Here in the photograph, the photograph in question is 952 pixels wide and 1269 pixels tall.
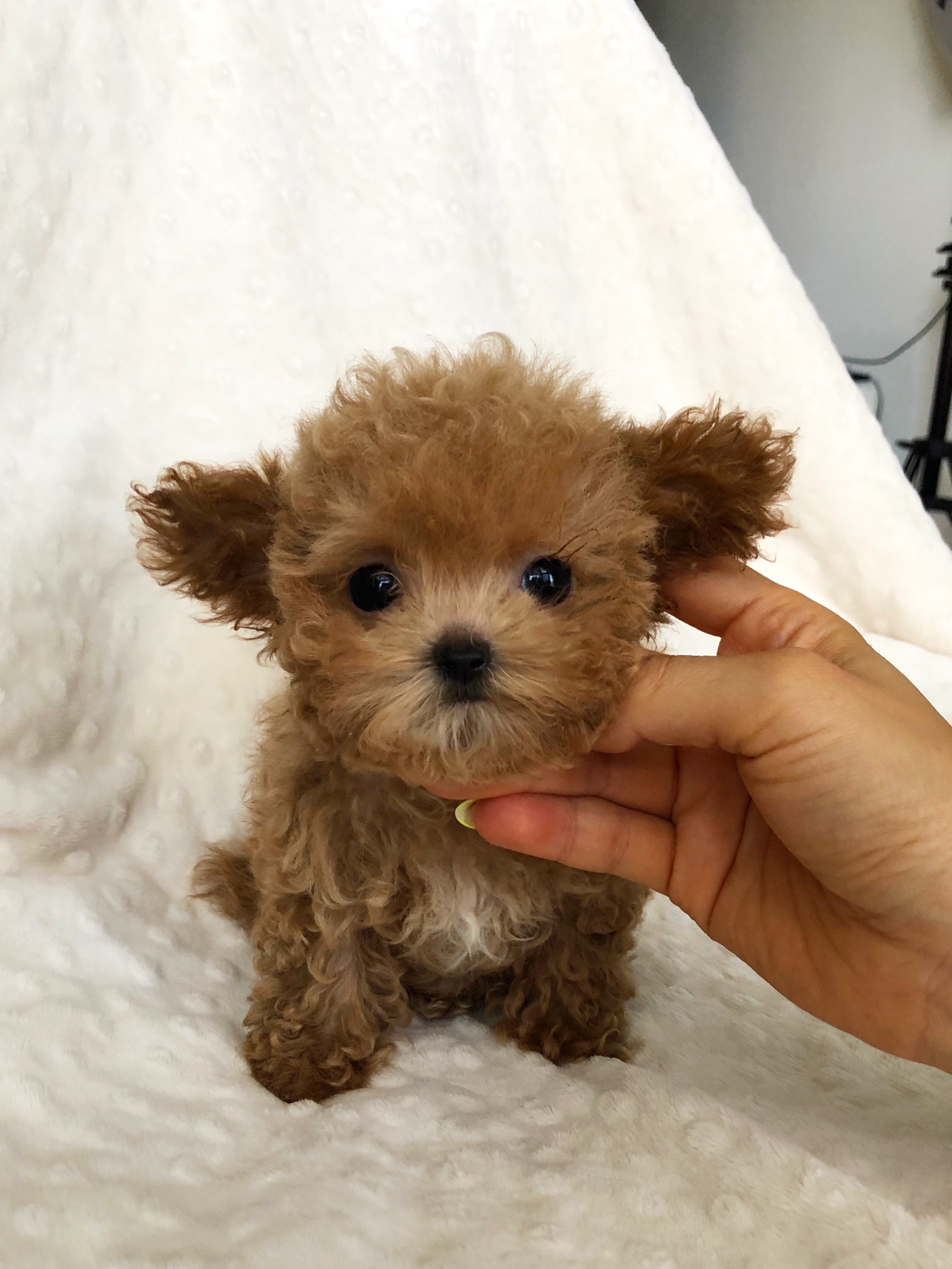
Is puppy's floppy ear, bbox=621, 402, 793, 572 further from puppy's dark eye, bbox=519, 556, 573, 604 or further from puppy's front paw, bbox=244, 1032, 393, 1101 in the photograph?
puppy's front paw, bbox=244, 1032, 393, 1101

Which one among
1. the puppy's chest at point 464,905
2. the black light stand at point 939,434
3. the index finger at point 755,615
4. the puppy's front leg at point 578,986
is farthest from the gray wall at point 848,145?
the puppy's chest at point 464,905

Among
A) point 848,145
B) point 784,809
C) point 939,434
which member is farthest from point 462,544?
point 848,145

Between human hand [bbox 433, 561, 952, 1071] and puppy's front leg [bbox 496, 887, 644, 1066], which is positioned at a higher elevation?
human hand [bbox 433, 561, 952, 1071]

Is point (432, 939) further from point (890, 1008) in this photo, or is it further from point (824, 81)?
point (824, 81)

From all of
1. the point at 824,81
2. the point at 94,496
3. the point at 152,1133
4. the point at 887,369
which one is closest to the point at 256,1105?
the point at 152,1133

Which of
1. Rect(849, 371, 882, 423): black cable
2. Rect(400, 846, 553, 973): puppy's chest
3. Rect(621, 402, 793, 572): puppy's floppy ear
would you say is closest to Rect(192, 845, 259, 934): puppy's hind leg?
Rect(400, 846, 553, 973): puppy's chest

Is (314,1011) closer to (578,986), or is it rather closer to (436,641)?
(578,986)
